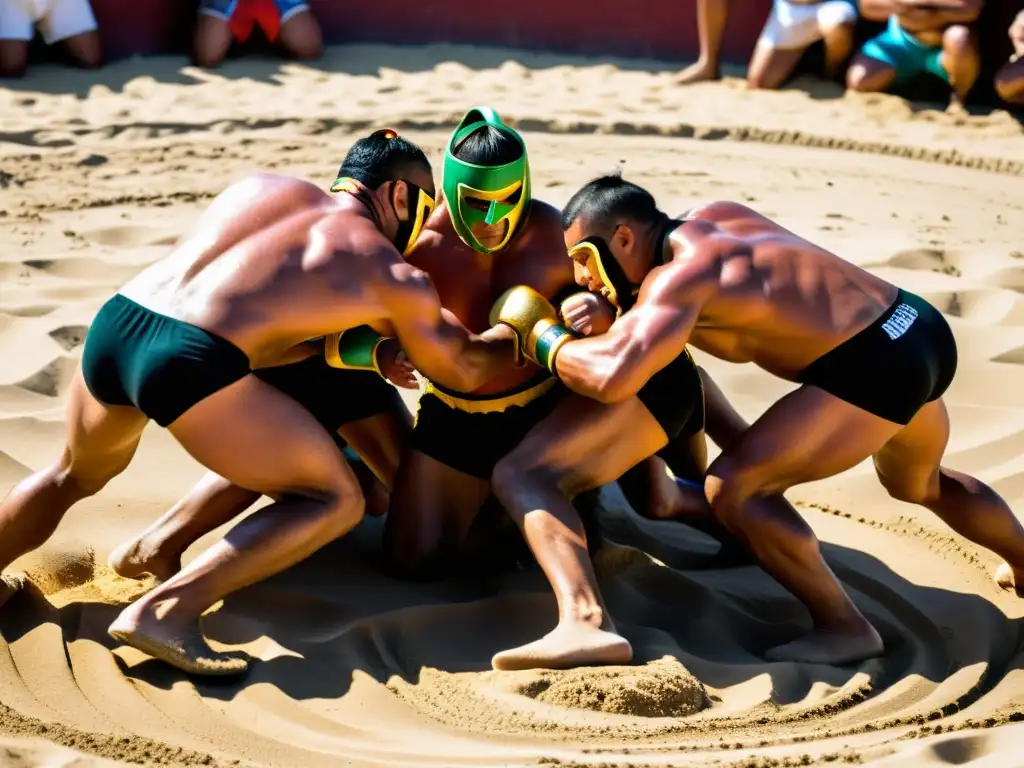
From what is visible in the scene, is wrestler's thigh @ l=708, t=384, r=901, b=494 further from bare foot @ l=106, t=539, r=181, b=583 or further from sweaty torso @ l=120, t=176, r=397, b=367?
bare foot @ l=106, t=539, r=181, b=583

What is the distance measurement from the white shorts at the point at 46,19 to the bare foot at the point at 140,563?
5.57 metres

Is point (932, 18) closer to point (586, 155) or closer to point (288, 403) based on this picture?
point (586, 155)

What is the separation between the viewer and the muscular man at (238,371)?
130 inches

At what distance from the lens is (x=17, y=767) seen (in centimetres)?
278

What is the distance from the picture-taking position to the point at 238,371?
11.0ft

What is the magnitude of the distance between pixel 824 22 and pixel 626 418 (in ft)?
19.1

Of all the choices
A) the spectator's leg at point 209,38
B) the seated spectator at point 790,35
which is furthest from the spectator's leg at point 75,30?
the seated spectator at point 790,35

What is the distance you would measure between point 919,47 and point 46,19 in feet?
17.0

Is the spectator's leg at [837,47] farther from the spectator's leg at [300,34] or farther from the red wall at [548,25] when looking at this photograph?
the spectator's leg at [300,34]

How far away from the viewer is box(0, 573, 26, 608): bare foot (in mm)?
3494

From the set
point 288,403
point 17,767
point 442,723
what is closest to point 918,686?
point 442,723

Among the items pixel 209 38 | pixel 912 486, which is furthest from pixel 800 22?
pixel 912 486

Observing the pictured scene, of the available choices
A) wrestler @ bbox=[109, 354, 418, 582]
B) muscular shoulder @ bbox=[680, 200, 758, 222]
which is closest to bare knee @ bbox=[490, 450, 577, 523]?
wrestler @ bbox=[109, 354, 418, 582]

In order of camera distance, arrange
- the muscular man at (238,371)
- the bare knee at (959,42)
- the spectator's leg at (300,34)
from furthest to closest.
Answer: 1. the spectator's leg at (300,34)
2. the bare knee at (959,42)
3. the muscular man at (238,371)
